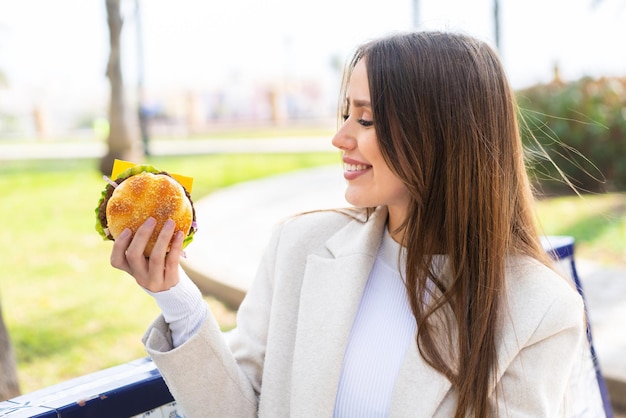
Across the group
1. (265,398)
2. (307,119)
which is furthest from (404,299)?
(307,119)

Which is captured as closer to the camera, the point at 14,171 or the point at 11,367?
the point at 11,367

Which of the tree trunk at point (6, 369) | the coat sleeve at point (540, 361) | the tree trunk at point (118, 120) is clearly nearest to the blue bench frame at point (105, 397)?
the coat sleeve at point (540, 361)

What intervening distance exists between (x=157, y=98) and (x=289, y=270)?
43.9m

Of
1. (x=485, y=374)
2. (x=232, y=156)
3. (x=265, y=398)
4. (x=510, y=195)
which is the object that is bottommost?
(x=232, y=156)

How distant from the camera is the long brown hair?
67.2 inches

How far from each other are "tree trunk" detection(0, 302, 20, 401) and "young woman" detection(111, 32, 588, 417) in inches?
62.3

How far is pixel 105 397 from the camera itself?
5.26 feet

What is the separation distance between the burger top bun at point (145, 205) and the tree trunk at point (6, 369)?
1.80 metres

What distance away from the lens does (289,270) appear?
1939mm

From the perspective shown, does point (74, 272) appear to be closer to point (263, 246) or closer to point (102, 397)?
point (263, 246)

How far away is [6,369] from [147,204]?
1.95m

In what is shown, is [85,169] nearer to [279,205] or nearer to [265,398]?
[279,205]

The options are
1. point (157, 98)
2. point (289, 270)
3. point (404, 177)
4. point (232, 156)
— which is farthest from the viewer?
point (157, 98)

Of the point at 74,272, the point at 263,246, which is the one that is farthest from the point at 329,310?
the point at 263,246
